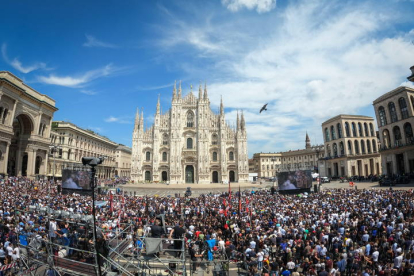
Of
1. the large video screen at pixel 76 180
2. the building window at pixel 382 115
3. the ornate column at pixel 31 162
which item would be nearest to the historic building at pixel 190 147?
the ornate column at pixel 31 162

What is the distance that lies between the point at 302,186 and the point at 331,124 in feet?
111

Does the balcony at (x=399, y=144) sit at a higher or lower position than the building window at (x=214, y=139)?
lower

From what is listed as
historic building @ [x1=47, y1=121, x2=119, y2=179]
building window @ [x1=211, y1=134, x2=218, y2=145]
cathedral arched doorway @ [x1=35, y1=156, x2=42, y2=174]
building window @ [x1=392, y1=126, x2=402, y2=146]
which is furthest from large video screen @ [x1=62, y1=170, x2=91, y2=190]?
building window @ [x1=392, y1=126, x2=402, y2=146]

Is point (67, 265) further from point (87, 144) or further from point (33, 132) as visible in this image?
point (87, 144)

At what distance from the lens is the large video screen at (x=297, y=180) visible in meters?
27.5

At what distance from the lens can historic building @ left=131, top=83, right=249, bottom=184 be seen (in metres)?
53.9

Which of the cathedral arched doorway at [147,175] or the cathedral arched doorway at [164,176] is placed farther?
the cathedral arched doorway at [164,176]

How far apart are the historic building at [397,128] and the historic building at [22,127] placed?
181 feet

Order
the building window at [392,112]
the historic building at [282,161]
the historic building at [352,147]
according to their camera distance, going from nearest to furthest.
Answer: the building window at [392,112], the historic building at [352,147], the historic building at [282,161]

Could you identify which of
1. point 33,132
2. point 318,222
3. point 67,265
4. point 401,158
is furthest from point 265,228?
point 33,132

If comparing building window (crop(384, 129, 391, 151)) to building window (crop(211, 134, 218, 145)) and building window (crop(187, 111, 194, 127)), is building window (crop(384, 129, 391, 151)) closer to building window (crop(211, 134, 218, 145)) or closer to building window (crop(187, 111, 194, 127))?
building window (crop(211, 134, 218, 145))

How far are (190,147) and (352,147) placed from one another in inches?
1383

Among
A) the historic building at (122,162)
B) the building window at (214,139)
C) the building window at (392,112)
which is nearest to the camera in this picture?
the building window at (392,112)

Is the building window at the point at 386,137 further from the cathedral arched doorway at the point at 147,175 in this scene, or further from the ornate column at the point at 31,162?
the ornate column at the point at 31,162
